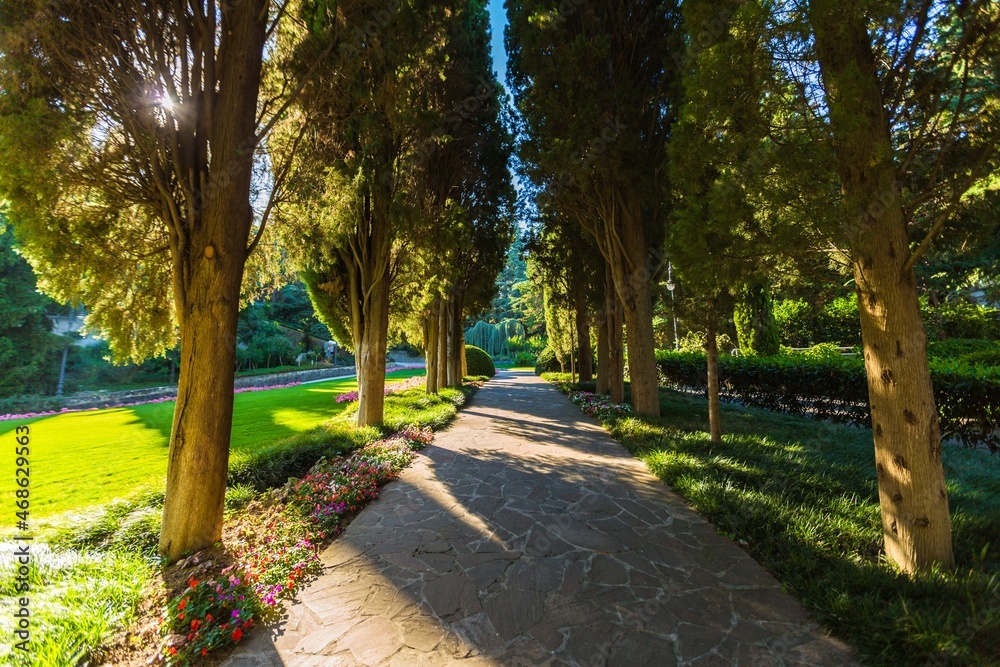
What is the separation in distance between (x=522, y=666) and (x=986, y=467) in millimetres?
6251

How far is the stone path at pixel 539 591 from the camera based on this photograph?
6.87ft

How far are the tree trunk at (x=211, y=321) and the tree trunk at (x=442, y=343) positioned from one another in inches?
397

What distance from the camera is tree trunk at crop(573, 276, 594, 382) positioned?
1387cm

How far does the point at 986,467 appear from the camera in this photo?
4.50 m

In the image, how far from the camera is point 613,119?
7438 mm

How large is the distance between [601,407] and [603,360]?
2887 millimetres

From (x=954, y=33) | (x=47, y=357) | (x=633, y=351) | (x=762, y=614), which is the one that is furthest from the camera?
(x=47, y=357)

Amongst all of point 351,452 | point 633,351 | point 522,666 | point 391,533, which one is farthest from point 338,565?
point 633,351

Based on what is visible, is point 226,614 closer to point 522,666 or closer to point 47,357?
point 522,666

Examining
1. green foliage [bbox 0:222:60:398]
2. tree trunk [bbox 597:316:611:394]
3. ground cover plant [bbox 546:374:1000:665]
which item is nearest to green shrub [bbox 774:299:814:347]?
tree trunk [bbox 597:316:611:394]

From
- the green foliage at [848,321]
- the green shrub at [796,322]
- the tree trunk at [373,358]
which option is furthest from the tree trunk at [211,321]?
the green shrub at [796,322]

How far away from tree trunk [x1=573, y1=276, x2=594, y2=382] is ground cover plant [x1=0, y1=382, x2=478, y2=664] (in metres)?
10.3

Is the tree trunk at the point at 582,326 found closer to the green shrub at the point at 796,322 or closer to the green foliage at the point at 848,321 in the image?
the green foliage at the point at 848,321

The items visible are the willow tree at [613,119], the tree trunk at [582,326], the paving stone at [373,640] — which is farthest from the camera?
the tree trunk at [582,326]
